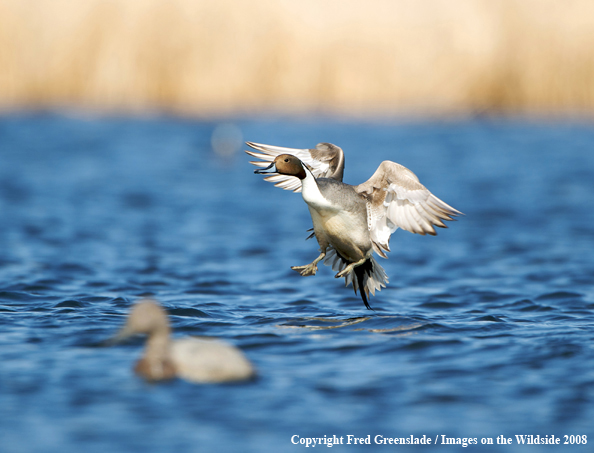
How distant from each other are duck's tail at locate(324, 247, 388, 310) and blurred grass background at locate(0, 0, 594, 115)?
15122mm

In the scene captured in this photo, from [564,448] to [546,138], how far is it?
18.6 meters

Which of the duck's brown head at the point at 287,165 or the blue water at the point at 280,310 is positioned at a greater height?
the duck's brown head at the point at 287,165

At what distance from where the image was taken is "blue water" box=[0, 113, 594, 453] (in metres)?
4.08

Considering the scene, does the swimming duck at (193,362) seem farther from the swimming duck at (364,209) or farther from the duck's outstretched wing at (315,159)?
the duck's outstretched wing at (315,159)

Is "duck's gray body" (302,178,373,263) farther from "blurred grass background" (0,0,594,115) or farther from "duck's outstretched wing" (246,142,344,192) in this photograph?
"blurred grass background" (0,0,594,115)

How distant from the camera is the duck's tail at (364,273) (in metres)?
6.55

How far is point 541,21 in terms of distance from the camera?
71.7ft

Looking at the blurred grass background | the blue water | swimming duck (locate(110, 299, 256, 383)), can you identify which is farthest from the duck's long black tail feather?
the blurred grass background

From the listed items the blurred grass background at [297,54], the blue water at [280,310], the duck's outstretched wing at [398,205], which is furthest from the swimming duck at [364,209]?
the blurred grass background at [297,54]

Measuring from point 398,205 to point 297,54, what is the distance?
617 inches

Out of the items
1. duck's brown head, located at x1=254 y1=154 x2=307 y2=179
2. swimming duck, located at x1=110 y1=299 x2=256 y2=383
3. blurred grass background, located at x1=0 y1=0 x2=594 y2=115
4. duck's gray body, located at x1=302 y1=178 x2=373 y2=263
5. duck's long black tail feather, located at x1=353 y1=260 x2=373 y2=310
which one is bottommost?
swimming duck, located at x1=110 y1=299 x2=256 y2=383

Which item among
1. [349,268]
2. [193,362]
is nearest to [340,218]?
[349,268]

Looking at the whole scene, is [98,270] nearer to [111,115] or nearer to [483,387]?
[483,387]

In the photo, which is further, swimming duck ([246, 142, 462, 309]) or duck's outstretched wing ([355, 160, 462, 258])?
duck's outstretched wing ([355, 160, 462, 258])
